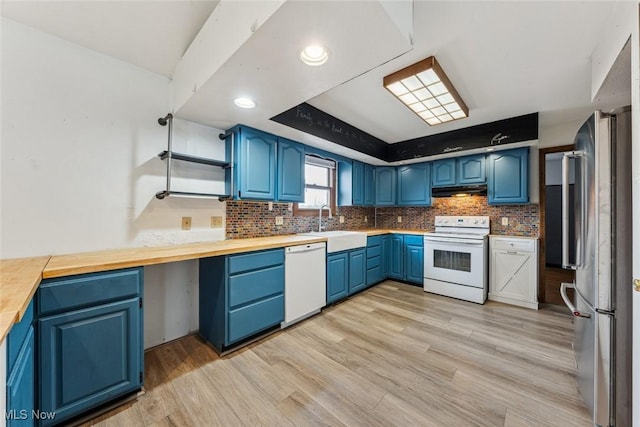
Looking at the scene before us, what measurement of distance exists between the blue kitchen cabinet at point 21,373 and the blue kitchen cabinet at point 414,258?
396 cm

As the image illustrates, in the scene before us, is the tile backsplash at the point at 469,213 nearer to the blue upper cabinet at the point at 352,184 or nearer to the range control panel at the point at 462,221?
the range control panel at the point at 462,221

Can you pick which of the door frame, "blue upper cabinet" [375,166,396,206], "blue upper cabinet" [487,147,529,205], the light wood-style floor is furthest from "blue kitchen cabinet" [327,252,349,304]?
the door frame

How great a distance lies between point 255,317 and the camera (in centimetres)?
221

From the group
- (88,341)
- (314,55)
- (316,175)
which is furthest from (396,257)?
(88,341)

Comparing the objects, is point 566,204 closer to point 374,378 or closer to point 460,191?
point 374,378

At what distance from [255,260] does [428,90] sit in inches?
87.2

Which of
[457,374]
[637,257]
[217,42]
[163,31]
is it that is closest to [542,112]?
[637,257]

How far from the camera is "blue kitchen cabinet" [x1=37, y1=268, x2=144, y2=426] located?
1.28m

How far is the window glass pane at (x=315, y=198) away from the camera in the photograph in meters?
3.66

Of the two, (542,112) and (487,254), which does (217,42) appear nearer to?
(542,112)

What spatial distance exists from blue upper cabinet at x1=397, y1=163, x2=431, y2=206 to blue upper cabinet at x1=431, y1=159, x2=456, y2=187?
0.10 meters

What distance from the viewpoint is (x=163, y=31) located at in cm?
166

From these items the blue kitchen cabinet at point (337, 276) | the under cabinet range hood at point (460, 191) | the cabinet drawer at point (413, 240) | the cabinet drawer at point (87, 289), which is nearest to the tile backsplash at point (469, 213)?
the under cabinet range hood at point (460, 191)

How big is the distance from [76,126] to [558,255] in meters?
7.55
